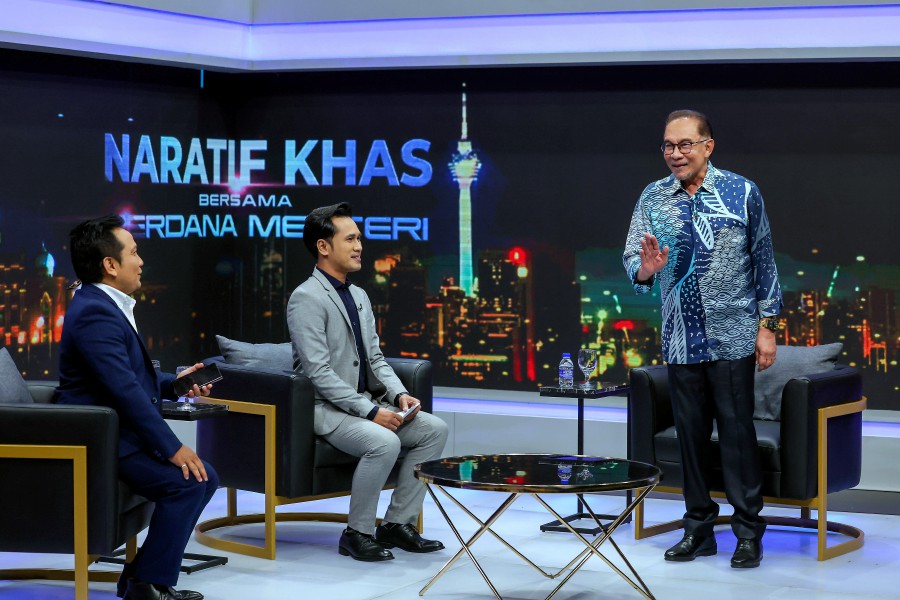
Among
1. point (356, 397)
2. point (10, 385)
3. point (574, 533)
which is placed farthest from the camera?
point (356, 397)

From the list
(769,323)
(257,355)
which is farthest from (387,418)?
(769,323)

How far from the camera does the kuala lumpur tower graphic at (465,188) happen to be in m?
7.59

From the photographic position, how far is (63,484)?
13.2 feet

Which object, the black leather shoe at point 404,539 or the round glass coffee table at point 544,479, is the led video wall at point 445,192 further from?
the round glass coffee table at point 544,479

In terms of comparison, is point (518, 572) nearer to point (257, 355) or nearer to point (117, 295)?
point (257, 355)

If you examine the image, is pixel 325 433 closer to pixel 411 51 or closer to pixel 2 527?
pixel 2 527

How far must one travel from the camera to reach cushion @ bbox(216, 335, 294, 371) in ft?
18.2

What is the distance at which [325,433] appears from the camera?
5.12 metres

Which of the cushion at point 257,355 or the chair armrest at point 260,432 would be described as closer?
the chair armrest at point 260,432

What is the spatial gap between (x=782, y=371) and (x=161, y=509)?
2802 mm

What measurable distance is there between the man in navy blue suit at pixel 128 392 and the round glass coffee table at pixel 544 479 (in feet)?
2.60

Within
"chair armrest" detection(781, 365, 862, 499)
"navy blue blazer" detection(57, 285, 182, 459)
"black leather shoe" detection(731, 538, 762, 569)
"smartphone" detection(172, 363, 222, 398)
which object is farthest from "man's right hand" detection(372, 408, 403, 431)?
"chair armrest" detection(781, 365, 862, 499)

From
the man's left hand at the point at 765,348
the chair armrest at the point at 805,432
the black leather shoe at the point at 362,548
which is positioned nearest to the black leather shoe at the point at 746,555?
the chair armrest at the point at 805,432

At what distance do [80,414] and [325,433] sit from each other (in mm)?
1286
